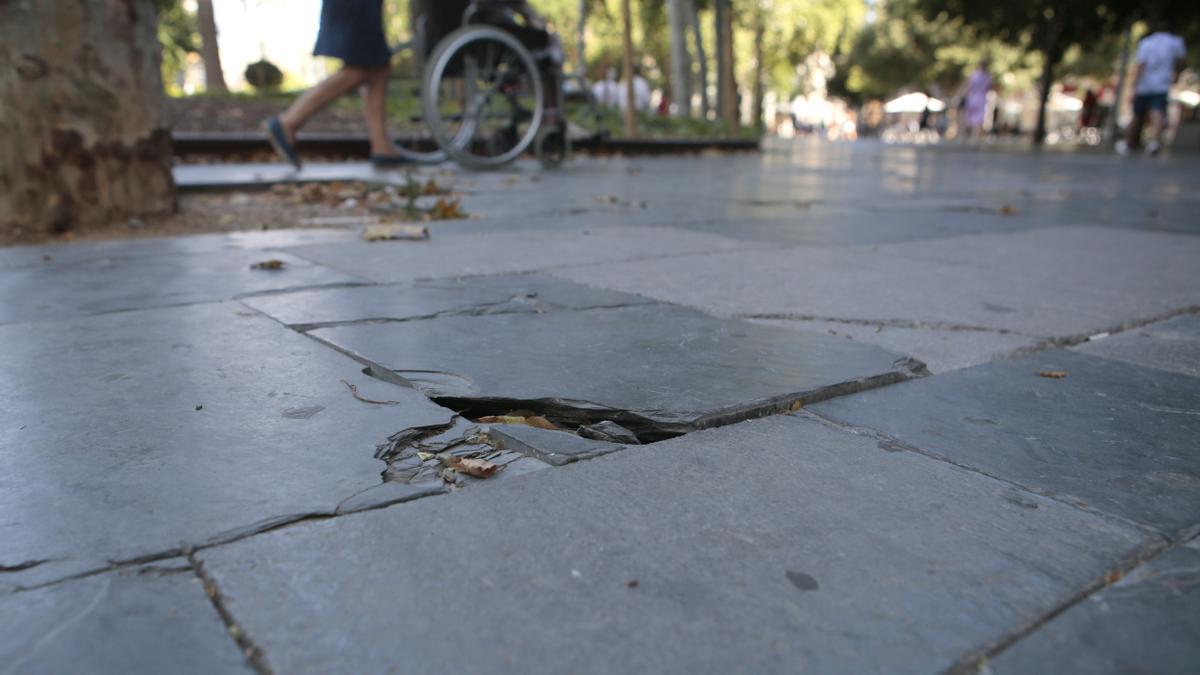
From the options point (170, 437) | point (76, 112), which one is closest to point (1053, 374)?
point (170, 437)

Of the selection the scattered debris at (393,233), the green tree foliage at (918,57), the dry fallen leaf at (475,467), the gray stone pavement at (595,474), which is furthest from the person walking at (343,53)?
the green tree foliage at (918,57)

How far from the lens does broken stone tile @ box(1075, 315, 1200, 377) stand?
2.01m

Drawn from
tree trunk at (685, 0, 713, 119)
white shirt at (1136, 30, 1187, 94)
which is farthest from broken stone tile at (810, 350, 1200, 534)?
tree trunk at (685, 0, 713, 119)

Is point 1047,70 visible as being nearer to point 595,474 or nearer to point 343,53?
point 343,53

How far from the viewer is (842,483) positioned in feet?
A: 4.24

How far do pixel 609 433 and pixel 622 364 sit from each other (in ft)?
1.22

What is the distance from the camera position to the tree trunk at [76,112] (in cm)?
351

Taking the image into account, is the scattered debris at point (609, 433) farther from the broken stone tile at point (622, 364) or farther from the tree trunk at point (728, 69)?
the tree trunk at point (728, 69)

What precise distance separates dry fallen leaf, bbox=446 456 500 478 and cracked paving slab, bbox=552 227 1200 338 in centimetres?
122

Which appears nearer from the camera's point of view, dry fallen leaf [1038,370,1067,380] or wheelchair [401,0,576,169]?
dry fallen leaf [1038,370,1067,380]

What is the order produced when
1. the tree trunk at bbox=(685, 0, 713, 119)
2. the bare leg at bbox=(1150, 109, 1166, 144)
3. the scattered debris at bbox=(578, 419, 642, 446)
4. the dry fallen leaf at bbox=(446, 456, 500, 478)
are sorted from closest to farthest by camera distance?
the dry fallen leaf at bbox=(446, 456, 500, 478) → the scattered debris at bbox=(578, 419, 642, 446) → the bare leg at bbox=(1150, 109, 1166, 144) → the tree trunk at bbox=(685, 0, 713, 119)

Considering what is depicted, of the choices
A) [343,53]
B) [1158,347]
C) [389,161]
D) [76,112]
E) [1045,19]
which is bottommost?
[1158,347]

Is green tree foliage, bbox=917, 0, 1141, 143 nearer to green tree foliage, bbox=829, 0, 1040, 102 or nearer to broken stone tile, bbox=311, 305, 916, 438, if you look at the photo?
green tree foliage, bbox=829, 0, 1040, 102

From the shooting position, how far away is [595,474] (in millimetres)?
1307
